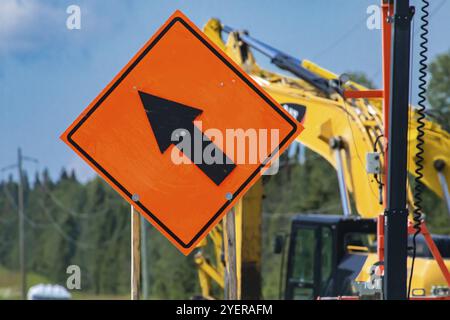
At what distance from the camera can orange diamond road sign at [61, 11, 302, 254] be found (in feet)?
21.2

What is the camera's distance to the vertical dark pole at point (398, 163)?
621 centimetres

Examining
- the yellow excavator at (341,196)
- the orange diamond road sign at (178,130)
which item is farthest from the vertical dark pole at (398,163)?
the yellow excavator at (341,196)

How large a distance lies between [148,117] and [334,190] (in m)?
46.9

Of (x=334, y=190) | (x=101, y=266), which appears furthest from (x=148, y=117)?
(x=101, y=266)

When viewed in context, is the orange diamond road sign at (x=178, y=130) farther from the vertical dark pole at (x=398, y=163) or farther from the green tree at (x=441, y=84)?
the green tree at (x=441, y=84)

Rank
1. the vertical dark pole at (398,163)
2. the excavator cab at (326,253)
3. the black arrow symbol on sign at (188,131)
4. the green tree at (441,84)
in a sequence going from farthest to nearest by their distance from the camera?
the green tree at (441,84) → the excavator cab at (326,253) → the black arrow symbol on sign at (188,131) → the vertical dark pole at (398,163)

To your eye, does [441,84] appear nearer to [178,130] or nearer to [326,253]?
[326,253]

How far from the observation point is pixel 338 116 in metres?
14.0

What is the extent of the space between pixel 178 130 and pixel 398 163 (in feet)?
4.37

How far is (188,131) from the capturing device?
6449mm

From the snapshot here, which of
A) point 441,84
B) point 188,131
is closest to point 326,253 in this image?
point 188,131
